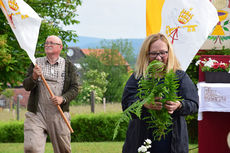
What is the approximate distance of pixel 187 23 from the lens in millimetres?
6223

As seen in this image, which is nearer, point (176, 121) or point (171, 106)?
point (171, 106)

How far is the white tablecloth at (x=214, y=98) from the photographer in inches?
282

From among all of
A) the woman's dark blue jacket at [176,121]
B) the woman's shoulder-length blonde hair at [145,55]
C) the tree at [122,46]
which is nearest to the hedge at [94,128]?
the woman's dark blue jacket at [176,121]

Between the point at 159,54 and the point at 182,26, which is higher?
the point at 182,26

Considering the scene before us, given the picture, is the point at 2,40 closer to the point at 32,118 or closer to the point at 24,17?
the point at 24,17

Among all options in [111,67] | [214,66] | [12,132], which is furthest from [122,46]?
[214,66]

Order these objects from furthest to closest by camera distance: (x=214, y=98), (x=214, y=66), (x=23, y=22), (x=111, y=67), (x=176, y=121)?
(x=111, y=67), (x=214, y=66), (x=214, y=98), (x=23, y=22), (x=176, y=121)

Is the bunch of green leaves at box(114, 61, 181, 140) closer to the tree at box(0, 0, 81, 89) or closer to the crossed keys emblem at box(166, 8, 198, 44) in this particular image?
the crossed keys emblem at box(166, 8, 198, 44)

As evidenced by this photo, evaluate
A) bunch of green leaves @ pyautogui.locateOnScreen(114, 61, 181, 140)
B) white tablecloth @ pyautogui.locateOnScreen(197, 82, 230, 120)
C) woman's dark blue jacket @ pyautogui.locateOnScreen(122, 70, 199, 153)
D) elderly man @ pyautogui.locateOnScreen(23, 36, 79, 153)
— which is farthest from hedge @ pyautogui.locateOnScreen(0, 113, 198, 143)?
bunch of green leaves @ pyautogui.locateOnScreen(114, 61, 181, 140)

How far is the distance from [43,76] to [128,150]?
9.23ft

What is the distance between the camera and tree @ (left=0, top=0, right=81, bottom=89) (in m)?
13.9

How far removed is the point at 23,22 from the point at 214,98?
10.6 ft

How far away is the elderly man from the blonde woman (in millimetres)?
2562

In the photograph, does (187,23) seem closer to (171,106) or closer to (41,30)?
(171,106)
